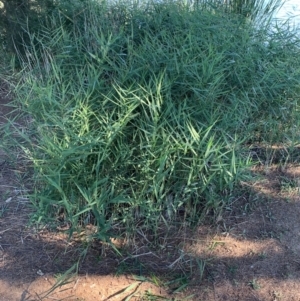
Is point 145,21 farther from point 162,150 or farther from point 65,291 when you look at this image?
point 65,291

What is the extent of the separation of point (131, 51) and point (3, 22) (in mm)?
1695

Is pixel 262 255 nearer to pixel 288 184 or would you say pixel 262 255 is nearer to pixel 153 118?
pixel 288 184

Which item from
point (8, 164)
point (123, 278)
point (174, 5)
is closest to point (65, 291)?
point (123, 278)

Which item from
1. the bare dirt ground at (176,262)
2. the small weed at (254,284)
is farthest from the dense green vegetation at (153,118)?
the small weed at (254,284)

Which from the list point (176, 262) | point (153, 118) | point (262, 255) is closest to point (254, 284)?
point (262, 255)

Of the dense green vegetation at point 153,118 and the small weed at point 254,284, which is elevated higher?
the dense green vegetation at point 153,118

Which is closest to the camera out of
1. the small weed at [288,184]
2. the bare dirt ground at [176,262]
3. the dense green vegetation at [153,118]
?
the bare dirt ground at [176,262]

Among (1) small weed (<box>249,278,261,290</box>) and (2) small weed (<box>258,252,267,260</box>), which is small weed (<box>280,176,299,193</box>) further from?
(1) small weed (<box>249,278,261,290</box>)

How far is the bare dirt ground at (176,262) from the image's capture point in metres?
2.35

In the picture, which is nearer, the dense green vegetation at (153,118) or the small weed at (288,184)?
the dense green vegetation at (153,118)

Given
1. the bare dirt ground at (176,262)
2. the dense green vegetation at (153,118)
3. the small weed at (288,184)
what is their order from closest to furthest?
the bare dirt ground at (176,262) < the dense green vegetation at (153,118) < the small weed at (288,184)

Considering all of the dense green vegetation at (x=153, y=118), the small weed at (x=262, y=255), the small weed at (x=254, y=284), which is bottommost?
the small weed at (x=254, y=284)

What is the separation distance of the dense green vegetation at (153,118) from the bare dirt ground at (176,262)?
0.48 feet

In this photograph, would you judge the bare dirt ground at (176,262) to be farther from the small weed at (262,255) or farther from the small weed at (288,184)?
the small weed at (288,184)
